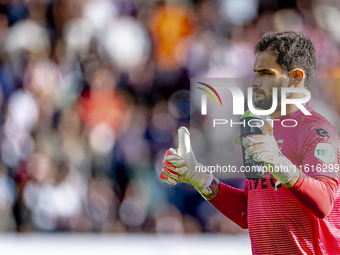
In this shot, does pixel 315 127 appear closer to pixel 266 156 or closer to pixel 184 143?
pixel 266 156

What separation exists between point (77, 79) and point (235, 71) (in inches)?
71.2

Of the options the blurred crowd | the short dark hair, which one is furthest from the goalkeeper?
the blurred crowd

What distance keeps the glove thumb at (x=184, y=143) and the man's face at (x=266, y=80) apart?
0.30 meters

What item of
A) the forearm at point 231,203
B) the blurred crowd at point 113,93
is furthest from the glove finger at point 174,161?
the blurred crowd at point 113,93

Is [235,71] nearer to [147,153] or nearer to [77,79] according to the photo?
[147,153]

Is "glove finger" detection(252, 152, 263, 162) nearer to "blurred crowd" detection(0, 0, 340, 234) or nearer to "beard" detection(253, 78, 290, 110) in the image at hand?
"beard" detection(253, 78, 290, 110)

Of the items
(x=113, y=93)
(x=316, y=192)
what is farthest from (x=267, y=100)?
(x=113, y=93)

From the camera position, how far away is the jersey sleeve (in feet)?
4.20

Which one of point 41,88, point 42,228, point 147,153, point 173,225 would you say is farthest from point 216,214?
point 41,88

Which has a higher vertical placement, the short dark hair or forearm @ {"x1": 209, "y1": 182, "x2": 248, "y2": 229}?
the short dark hair

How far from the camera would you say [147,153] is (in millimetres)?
4121

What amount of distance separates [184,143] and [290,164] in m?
0.46

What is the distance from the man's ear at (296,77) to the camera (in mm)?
1461

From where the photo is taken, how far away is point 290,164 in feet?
4.24
